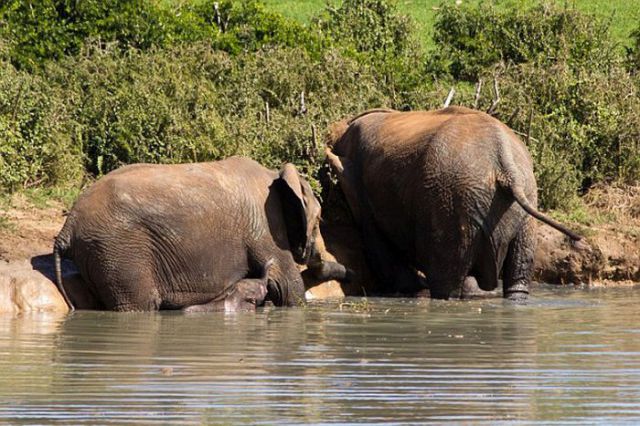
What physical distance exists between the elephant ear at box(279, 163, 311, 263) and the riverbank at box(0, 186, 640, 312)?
2.54 feet

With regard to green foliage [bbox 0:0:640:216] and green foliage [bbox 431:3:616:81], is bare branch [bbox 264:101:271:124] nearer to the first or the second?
green foliage [bbox 0:0:640:216]

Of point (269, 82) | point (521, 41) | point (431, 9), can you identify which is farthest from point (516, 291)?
point (431, 9)

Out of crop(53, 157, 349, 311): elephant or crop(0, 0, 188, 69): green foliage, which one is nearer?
crop(53, 157, 349, 311): elephant

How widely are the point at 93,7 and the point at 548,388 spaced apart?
37.0ft

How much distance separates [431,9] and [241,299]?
18920 mm

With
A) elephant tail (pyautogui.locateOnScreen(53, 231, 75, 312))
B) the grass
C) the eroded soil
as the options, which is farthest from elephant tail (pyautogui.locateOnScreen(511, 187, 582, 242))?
the grass

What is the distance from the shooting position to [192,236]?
504 inches

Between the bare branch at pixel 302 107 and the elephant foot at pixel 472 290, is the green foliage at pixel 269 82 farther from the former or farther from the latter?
the elephant foot at pixel 472 290

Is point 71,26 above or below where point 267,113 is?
above

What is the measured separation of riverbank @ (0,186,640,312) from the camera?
12.4 m

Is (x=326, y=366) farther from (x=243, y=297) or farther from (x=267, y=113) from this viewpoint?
(x=267, y=113)

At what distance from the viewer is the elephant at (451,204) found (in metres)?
13.8

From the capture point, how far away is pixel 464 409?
25.5ft

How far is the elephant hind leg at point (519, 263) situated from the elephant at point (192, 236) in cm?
172
